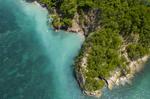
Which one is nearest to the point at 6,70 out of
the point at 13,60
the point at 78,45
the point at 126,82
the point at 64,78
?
the point at 13,60

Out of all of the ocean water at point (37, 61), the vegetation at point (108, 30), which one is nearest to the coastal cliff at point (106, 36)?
the vegetation at point (108, 30)

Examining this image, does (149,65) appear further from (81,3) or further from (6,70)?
(6,70)

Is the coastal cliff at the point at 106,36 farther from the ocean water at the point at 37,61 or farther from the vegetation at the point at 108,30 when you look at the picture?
the ocean water at the point at 37,61

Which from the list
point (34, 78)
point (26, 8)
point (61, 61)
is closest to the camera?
point (34, 78)

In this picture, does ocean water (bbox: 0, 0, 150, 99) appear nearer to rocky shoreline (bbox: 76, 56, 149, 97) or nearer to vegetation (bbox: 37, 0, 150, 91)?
rocky shoreline (bbox: 76, 56, 149, 97)

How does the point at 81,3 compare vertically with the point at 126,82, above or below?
above

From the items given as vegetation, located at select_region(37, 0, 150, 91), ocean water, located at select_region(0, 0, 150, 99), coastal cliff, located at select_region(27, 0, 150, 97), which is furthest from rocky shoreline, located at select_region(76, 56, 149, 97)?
ocean water, located at select_region(0, 0, 150, 99)

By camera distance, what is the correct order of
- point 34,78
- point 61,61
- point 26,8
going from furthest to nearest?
point 26,8
point 61,61
point 34,78

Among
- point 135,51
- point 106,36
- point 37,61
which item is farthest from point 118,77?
point 37,61
